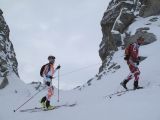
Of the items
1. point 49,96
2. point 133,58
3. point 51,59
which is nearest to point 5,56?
point 51,59

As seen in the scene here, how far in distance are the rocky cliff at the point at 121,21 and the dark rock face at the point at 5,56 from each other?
10.4 metres

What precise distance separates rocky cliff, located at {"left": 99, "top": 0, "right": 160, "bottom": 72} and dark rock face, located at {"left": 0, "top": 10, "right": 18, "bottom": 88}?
10.4m

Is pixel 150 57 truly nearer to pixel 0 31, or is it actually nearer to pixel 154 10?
pixel 154 10

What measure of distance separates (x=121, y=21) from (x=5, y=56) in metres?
14.4

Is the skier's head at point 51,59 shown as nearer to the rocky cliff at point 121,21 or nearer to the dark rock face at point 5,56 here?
the rocky cliff at point 121,21

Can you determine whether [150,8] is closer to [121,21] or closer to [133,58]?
[121,21]

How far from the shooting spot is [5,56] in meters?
39.9

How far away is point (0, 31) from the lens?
43.1m

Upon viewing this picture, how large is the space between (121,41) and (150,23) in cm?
367

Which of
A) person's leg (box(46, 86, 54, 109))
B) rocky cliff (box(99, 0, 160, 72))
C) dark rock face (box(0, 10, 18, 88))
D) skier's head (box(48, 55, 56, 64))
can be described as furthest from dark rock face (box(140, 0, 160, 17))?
person's leg (box(46, 86, 54, 109))

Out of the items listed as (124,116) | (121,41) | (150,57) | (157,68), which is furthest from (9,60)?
(124,116)

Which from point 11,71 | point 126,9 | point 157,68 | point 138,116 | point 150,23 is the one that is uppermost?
point 126,9

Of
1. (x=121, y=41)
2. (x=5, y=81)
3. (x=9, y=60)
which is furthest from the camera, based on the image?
(x=9, y=60)

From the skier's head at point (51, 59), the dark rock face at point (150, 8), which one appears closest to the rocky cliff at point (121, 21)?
the dark rock face at point (150, 8)
